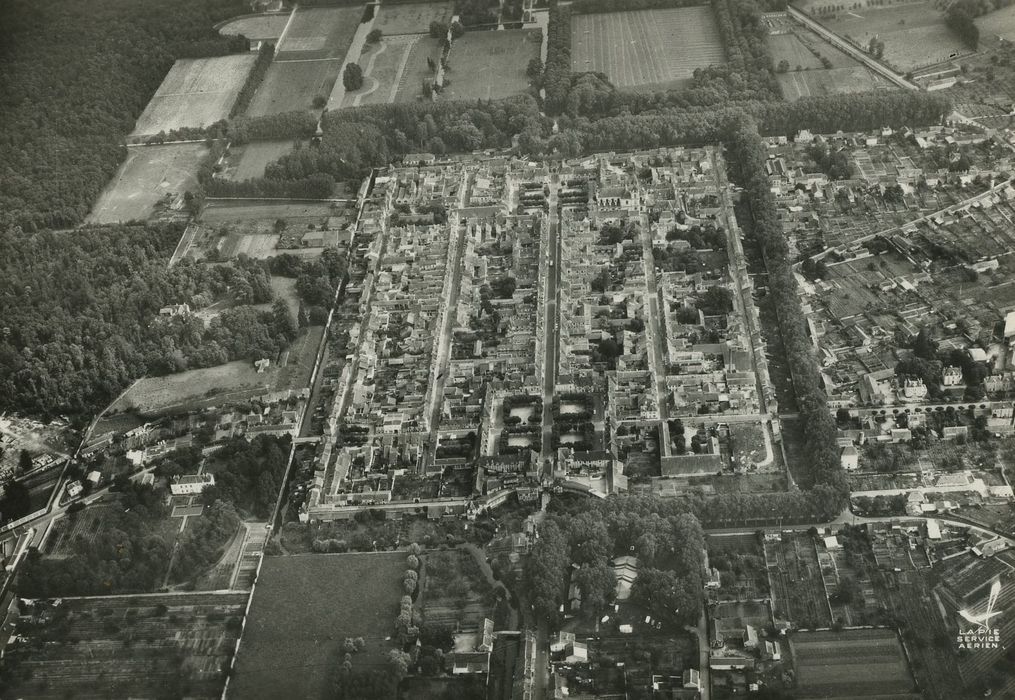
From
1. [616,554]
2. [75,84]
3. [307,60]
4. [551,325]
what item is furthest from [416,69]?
[616,554]

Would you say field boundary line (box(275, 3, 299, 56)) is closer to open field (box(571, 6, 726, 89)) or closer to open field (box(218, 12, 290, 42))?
open field (box(218, 12, 290, 42))

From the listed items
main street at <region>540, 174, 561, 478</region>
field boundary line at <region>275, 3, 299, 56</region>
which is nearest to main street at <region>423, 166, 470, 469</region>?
main street at <region>540, 174, 561, 478</region>

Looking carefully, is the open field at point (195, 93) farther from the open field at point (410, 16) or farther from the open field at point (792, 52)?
the open field at point (792, 52)

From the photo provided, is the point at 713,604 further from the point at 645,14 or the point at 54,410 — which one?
the point at 645,14

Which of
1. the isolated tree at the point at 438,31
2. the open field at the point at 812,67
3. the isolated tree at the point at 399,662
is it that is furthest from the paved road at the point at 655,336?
the isolated tree at the point at 438,31

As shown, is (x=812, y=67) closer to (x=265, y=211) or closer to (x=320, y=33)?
(x=320, y=33)

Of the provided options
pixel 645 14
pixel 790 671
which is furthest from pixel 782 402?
pixel 645 14
